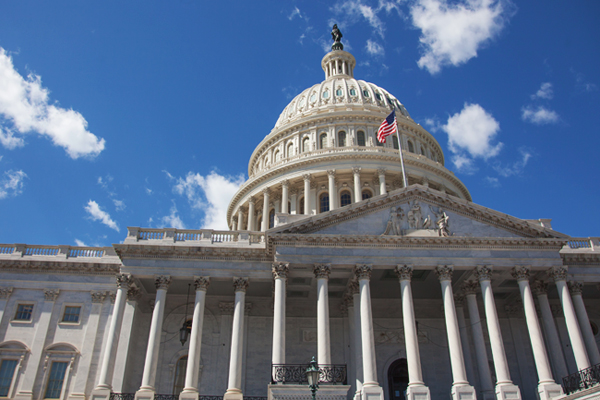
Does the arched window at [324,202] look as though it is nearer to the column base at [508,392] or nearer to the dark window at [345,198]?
the dark window at [345,198]

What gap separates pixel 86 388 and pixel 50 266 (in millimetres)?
8800

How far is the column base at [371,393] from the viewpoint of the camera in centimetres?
2475

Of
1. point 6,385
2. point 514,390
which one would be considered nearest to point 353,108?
point 514,390

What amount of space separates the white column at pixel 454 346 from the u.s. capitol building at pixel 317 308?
2.9 inches

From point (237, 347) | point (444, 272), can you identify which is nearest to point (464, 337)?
point (444, 272)

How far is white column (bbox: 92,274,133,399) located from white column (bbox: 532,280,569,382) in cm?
2499

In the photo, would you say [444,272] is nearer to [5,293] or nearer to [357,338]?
[357,338]

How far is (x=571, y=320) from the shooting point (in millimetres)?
28203

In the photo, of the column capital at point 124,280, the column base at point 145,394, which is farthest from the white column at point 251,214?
the column base at point 145,394

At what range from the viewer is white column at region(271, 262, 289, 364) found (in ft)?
85.4

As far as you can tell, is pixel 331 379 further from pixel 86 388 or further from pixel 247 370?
pixel 86 388

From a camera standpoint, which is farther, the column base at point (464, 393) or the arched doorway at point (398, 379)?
the arched doorway at point (398, 379)

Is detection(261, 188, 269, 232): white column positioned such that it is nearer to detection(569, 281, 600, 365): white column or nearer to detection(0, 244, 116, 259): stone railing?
detection(0, 244, 116, 259): stone railing

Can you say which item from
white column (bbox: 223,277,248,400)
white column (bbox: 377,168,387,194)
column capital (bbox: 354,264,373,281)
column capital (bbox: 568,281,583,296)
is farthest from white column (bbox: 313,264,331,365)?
white column (bbox: 377,168,387,194)
